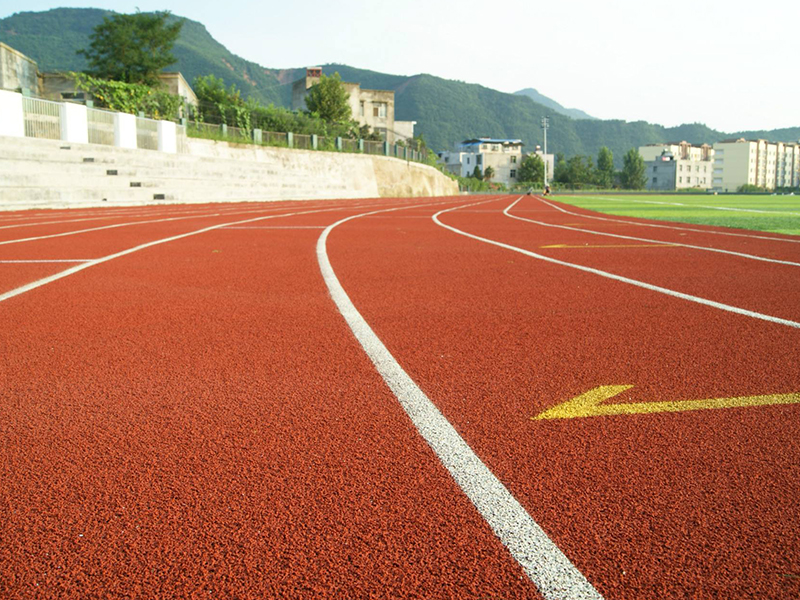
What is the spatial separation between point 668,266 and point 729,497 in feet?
19.7

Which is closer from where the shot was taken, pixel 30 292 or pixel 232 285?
pixel 30 292

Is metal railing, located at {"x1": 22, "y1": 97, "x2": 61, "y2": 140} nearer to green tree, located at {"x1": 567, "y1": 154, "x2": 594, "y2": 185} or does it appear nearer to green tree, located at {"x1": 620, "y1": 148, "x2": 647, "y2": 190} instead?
green tree, located at {"x1": 567, "y1": 154, "x2": 594, "y2": 185}

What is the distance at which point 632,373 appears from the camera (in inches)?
140

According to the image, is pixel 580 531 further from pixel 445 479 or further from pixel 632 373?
pixel 632 373

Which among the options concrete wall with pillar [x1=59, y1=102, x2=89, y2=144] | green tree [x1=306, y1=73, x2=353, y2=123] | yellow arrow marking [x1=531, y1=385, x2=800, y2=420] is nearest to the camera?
yellow arrow marking [x1=531, y1=385, x2=800, y2=420]

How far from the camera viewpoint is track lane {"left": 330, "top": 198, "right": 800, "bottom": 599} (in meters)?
1.88

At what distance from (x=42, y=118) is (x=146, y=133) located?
16.6 ft

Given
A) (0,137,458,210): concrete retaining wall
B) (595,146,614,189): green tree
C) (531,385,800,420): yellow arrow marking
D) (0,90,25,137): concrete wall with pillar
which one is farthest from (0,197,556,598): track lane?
(595,146,614,189): green tree

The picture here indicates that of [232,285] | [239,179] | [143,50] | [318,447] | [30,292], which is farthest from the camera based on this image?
Result: [143,50]

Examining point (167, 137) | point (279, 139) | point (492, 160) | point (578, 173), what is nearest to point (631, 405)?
point (167, 137)

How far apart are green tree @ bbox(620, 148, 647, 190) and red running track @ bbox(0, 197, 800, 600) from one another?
151 m

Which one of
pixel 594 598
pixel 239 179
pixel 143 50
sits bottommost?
pixel 594 598

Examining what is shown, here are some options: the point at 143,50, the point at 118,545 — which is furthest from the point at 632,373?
the point at 143,50

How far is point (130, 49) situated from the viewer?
4931 centimetres
